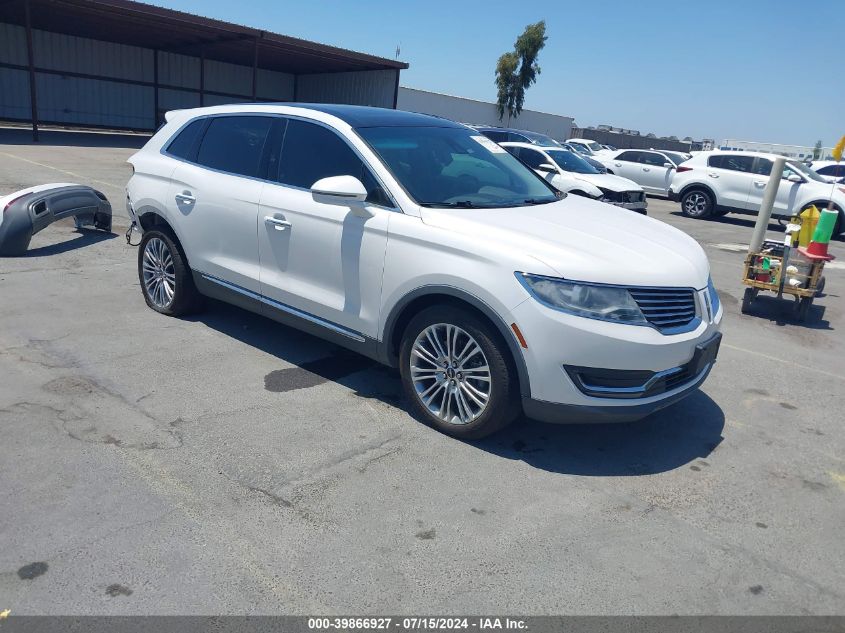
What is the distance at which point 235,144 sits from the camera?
17.0ft

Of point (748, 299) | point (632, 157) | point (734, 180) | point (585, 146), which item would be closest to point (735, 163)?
point (734, 180)

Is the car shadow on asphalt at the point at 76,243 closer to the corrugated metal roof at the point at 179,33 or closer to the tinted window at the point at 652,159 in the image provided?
the corrugated metal roof at the point at 179,33

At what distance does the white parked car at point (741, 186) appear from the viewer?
15.7 meters

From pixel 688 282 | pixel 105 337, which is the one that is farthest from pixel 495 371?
pixel 105 337

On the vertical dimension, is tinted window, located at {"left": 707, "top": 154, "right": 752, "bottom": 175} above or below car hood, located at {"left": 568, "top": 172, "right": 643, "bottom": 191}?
above

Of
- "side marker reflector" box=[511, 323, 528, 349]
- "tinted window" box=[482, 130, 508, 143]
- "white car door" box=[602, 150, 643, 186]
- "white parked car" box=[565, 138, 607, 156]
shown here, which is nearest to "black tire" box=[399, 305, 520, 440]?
"side marker reflector" box=[511, 323, 528, 349]

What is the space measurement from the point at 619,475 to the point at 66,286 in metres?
5.55

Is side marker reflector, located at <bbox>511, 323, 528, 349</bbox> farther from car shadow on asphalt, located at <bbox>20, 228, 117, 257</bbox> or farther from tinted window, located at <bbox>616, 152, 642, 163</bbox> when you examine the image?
tinted window, located at <bbox>616, 152, 642, 163</bbox>

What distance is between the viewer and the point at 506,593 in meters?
2.74

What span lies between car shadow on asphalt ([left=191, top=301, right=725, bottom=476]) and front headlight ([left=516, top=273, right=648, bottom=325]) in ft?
2.99

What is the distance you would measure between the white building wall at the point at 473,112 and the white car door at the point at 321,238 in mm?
28345

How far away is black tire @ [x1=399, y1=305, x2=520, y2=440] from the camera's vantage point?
12.1 ft

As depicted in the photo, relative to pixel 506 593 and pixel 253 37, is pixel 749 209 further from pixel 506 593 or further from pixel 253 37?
pixel 253 37

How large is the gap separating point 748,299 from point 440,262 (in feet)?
17.0
